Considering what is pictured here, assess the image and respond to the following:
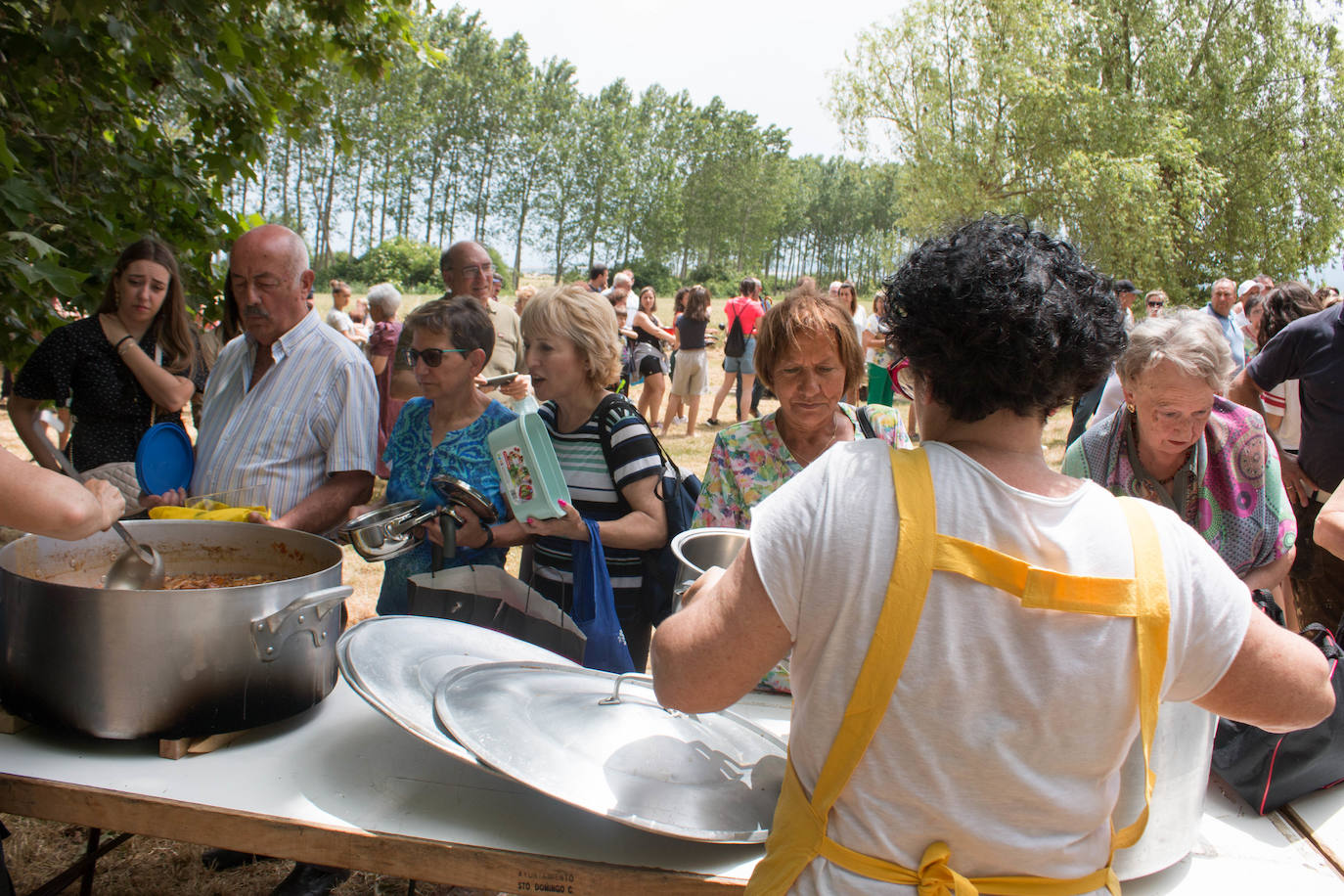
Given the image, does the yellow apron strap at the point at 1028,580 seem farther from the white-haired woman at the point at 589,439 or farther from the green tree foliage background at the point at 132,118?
the green tree foliage background at the point at 132,118

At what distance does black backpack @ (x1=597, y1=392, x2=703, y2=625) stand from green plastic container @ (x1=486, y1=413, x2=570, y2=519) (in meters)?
0.30

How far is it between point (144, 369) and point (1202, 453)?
3.47m

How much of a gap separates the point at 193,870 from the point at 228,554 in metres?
1.20

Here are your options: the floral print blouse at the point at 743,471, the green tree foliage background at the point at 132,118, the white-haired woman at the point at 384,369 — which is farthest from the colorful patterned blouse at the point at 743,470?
the white-haired woman at the point at 384,369

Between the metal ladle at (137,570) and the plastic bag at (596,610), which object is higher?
the metal ladle at (137,570)

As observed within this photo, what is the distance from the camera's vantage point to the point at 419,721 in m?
Answer: 1.30

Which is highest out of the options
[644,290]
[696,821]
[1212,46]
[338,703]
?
[1212,46]

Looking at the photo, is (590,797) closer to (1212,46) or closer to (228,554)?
(228,554)

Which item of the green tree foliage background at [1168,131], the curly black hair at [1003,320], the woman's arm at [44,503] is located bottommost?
the woman's arm at [44,503]

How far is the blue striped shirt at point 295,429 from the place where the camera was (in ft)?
7.75

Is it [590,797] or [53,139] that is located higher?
[53,139]

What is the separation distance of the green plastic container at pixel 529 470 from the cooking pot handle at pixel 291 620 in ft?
1.81

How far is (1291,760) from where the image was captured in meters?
1.49

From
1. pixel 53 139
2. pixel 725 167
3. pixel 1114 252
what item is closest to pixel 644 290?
pixel 53 139
